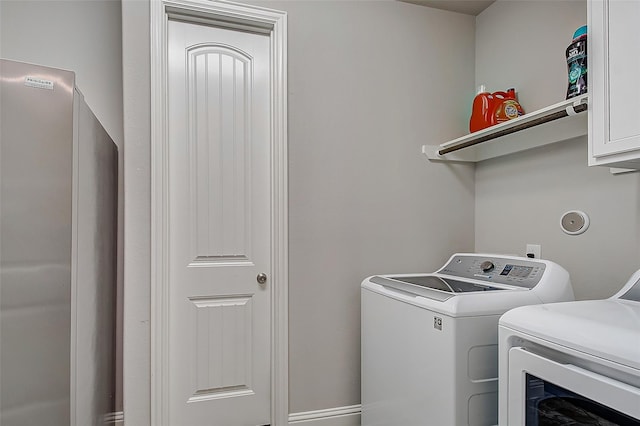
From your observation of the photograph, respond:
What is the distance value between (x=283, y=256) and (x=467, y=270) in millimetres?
903

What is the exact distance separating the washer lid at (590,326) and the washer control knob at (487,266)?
1.79ft

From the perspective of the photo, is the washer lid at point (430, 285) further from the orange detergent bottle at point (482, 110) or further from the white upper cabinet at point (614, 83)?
the orange detergent bottle at point (482, 110)

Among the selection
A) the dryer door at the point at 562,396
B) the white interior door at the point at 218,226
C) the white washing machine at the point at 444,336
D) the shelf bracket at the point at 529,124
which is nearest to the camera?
the dryer door at the point at 562,396

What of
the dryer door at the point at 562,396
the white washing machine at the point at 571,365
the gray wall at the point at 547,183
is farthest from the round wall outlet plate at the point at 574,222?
the dryer door at the point at 562,396

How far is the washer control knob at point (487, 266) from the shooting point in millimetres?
1841

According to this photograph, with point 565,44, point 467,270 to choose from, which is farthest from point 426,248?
point 565,44

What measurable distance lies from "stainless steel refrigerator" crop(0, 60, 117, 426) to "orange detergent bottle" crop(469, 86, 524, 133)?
1859 millimetres

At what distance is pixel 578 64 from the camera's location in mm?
1545

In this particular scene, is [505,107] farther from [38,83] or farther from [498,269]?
[38,83]

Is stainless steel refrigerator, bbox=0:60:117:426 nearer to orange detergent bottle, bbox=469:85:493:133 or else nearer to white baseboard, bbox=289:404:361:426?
white baseboard, bbox=289:404:361:426

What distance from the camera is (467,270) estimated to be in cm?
198

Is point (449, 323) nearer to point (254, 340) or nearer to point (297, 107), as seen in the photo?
point (254, 340)

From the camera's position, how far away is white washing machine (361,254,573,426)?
1372mm

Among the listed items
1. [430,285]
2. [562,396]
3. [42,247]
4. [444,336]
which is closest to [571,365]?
[562,396]
